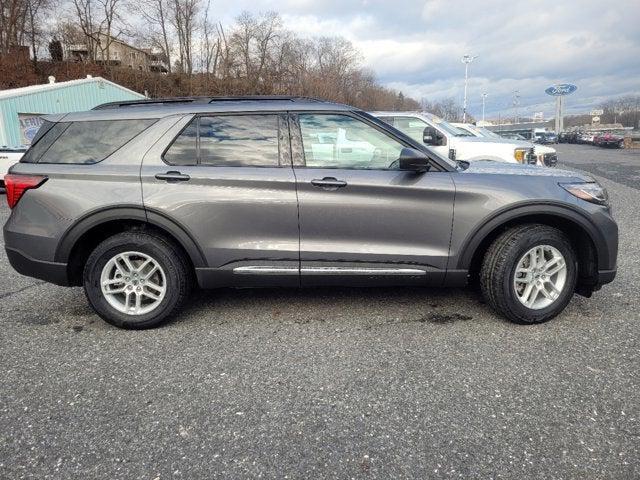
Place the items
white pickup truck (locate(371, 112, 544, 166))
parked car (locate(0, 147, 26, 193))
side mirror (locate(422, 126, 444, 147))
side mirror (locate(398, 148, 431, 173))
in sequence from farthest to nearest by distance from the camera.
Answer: parked car (locate(0, 147, 26, 193)), white pickup truck (locate(371, 112, 544, 166)), side mirror (locate(422, 126, 444, 147)), side mirror (locate(398, 148, 431, 173))

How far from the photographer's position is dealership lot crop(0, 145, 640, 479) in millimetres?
2059

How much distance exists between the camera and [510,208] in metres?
3.29

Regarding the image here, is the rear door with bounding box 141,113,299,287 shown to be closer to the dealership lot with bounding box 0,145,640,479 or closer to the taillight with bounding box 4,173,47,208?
the dealership lot with bounding box 0,145,640,479

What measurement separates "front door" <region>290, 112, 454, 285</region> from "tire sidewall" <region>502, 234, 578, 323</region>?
1.61 ft

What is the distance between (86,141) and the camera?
343 cm

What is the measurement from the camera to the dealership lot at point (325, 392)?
81.0 inches

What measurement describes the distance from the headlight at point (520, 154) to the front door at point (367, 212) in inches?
279

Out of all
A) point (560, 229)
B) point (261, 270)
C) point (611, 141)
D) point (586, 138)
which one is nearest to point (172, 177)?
point (261, 270)

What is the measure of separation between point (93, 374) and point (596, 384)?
3091 mm

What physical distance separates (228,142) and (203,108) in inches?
14.2

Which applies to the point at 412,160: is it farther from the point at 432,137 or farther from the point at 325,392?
the point at 432,137

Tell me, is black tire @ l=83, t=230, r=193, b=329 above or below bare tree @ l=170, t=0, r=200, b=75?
below

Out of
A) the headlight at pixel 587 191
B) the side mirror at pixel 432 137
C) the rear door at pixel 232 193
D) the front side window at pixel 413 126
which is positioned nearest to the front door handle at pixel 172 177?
the rear door at pixel 232 193

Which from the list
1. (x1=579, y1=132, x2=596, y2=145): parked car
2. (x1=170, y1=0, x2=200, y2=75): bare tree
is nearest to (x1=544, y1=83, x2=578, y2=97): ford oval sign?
(x1=579, y1=132, x2=596, y2=145): parked car
